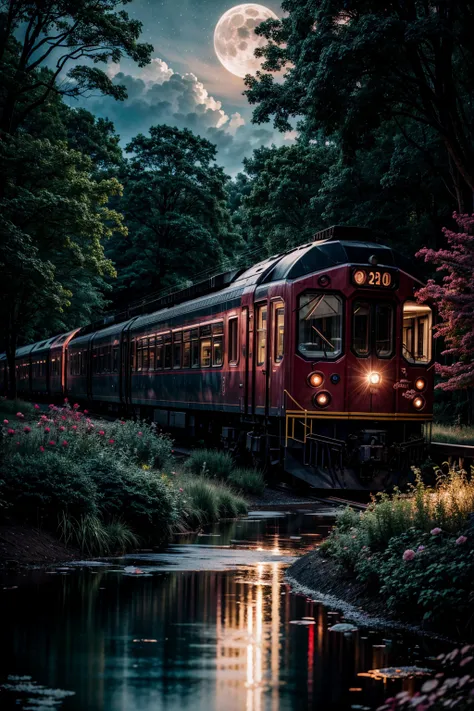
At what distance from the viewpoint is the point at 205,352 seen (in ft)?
82.3

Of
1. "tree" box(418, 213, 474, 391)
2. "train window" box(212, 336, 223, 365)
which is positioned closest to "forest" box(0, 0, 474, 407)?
"tree" box(418, 213, 474, 391)

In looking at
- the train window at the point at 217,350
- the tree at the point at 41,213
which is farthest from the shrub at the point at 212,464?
the tree at the point at 41,213

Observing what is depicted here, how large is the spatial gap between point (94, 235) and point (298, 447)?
18.9 m

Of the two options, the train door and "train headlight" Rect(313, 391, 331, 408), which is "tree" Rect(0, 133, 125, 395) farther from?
"train headlight" Rect(313, 391, 331, 408)

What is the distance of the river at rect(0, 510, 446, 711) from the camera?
6211 mm

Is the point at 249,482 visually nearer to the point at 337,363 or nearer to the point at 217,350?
the point at 337,363

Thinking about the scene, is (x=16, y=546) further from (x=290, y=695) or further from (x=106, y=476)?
(x=290, y=695)

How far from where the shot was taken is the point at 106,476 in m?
13.8

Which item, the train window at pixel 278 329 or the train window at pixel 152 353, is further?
the train window at pixel 152 353

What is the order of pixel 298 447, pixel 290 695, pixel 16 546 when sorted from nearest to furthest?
1. pixel 290 695
2. pixel 16 546
3. pixel 298 447

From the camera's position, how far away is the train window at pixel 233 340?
21719 millimetres

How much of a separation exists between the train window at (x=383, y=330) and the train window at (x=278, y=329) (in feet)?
5.24

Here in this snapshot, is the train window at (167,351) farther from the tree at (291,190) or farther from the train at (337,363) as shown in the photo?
the tree at (291,190)

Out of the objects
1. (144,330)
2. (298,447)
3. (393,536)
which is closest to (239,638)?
(393,536)
